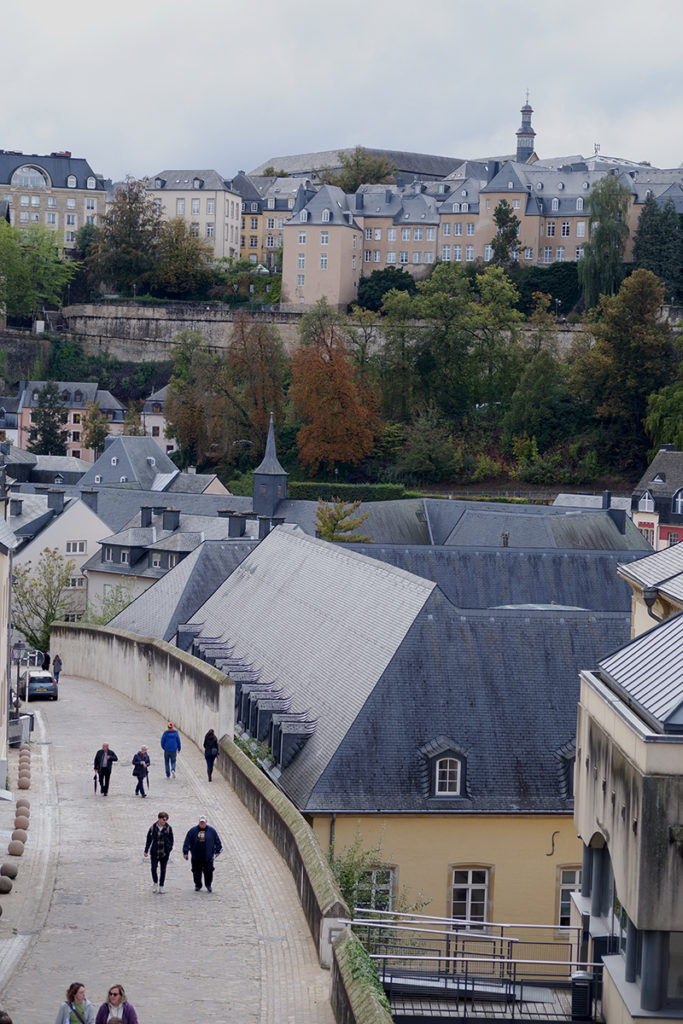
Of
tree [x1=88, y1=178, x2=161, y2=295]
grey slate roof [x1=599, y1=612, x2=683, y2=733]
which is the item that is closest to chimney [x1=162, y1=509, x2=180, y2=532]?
grey slate roof [x1=599, y1=612, x2=683, y2=733]

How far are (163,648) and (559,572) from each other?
12.1m

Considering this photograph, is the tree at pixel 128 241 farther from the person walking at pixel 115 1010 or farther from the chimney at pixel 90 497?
the person walking at pixel 115 1010

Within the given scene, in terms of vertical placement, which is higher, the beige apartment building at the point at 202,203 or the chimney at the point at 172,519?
the beige apartment building at the point at 202,203

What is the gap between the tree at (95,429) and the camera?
345ft

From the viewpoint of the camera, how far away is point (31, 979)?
15016mm

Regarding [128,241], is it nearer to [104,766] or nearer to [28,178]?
[28,178]

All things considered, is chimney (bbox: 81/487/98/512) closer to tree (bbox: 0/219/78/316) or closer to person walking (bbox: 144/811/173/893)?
tree (bbox: 0/219/78/316)

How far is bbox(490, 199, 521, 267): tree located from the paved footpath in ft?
277

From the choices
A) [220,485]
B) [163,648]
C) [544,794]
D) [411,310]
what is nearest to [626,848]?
[544,794]

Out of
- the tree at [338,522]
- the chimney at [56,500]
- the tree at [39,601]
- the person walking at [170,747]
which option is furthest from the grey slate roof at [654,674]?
the chimney at [56,500]

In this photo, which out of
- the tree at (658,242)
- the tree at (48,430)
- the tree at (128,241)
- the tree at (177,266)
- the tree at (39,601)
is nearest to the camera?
the tree at (39,601)

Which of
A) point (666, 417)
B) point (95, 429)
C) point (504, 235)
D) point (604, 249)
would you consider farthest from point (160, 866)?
point (504, 235)

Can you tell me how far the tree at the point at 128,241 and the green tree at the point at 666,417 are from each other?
45.1m

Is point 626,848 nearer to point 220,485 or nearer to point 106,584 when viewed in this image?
point 106,584
